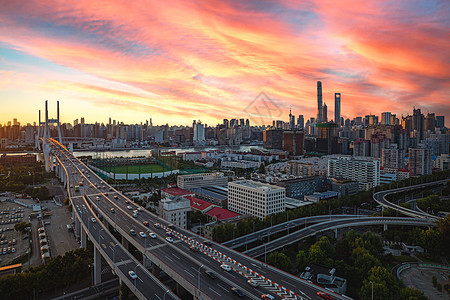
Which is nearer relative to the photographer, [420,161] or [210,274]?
[210,274]

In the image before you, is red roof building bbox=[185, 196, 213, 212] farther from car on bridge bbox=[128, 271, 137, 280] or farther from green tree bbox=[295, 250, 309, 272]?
car on bridge bbox=[128, 271, 137, 280]

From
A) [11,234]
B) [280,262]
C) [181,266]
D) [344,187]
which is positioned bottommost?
[11,234]

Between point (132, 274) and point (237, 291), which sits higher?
point (237, 291)

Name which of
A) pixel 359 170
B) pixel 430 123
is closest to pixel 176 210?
pixel 359 170

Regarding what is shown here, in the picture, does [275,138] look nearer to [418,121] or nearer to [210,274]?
[418,121]

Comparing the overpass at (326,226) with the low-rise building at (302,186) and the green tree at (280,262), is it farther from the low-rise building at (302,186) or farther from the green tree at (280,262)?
the low-rise building at (302,186)
